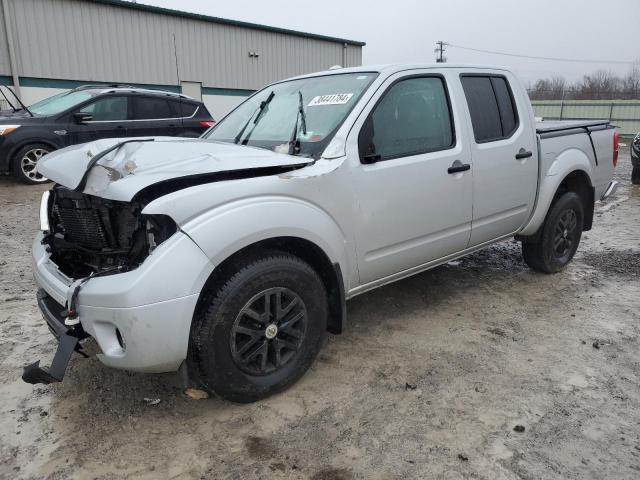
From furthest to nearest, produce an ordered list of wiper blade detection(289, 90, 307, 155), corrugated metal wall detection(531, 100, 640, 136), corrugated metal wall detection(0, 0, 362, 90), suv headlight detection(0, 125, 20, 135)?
1. corrugated metal wall detection(531, 100, 640, 136)
2. corrugated metal wall detection(0, 0, 362, 90)
3. suv headlight detection(0, 125, 20, 135)
4. wiper blade detection(289, 90, 307, 155)

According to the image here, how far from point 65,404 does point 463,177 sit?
9.49ft

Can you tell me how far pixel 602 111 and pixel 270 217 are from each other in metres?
31.4

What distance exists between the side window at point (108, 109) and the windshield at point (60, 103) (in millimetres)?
188

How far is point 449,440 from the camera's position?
7.96ft

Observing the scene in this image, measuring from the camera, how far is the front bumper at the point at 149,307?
2199 millimetres

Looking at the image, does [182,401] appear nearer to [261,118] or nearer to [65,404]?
[65,404]

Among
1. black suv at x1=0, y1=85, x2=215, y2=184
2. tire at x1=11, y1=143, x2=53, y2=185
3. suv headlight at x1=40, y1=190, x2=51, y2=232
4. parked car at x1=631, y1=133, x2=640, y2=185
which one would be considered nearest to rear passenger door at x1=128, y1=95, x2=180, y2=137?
black suv at x1=0, y1=85, x2=215, y2=184

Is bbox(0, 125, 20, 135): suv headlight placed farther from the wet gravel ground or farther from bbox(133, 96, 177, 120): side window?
the wet gravel ground

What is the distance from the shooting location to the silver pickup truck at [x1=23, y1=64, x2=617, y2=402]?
230 cm

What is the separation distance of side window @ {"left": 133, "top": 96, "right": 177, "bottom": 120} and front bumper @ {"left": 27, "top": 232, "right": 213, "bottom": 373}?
7.84 meters

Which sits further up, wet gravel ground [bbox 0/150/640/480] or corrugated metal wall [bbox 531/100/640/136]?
corrugated metal wall [bbox 531/100/640/136]

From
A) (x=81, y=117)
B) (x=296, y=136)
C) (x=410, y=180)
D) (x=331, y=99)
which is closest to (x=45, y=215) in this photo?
(x=296, y=136)

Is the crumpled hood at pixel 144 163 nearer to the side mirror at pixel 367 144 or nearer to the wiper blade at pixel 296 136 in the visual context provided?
the wiper blade at pixel 296 136

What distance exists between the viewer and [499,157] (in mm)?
3805
